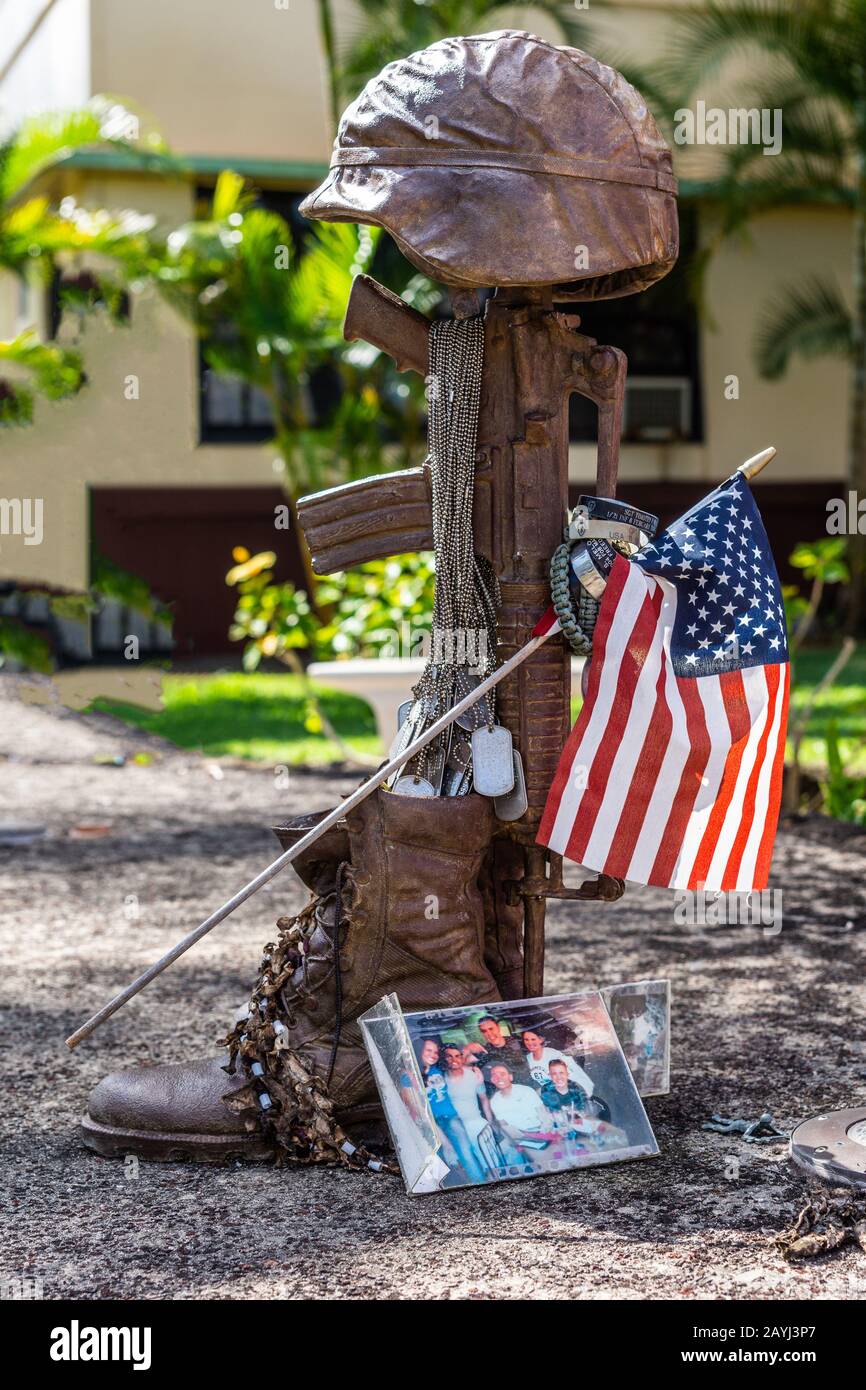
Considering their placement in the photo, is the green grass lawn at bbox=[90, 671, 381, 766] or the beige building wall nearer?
the green grass lawn at bbox=[90, 671, 381, 766]

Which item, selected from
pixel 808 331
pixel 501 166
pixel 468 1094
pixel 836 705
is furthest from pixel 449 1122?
pixel 808 331

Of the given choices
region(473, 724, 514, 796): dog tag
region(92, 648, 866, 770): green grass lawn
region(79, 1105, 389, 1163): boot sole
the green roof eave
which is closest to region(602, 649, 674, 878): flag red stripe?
region(473, 724, 514, 796): dog tag

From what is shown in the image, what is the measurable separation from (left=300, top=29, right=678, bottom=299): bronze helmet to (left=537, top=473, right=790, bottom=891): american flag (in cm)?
69

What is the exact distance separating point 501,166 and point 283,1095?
2059 mm

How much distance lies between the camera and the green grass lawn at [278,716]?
9.94 metres

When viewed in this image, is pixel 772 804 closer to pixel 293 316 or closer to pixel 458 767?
pixel 458 767

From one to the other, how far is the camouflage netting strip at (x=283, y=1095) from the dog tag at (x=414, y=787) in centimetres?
33

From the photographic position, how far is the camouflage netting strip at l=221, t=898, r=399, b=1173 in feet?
12.0

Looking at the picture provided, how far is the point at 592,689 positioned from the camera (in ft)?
12.2

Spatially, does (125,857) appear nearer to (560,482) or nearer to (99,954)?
(99,954)

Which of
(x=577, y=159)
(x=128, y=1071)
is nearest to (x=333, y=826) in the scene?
(x=128, y=1071)

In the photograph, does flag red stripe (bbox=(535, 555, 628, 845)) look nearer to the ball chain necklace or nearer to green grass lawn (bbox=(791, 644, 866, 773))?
the ball chain necklace

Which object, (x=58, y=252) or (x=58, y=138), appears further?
(x=58, y=252)

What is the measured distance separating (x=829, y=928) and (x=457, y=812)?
269cm
